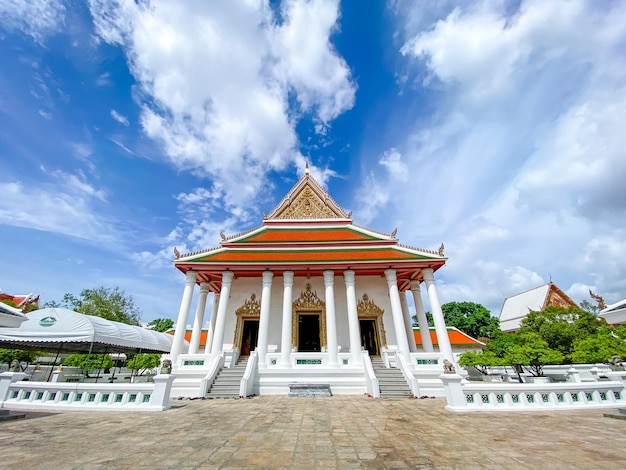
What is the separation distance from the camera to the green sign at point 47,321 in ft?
33.5

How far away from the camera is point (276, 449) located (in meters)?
3.93

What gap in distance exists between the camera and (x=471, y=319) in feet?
134

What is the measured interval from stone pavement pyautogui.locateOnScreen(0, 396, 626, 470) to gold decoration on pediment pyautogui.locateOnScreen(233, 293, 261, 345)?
792 cm

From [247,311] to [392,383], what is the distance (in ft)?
27.1

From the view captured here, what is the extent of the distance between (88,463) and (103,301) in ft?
110

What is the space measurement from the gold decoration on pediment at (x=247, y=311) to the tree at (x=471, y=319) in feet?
116

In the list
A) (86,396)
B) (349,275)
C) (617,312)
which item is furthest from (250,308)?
(617,312)

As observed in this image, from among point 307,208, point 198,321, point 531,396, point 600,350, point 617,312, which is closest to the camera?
point 617,312

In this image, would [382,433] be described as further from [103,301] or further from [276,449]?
[103,301]

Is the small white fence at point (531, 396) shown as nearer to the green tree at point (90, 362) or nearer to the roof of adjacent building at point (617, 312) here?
the roof of adjacent building at point (617, 312)

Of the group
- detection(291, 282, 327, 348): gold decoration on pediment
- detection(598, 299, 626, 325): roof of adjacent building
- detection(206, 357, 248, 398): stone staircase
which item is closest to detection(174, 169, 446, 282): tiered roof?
detection(291, 282, 327, 348): gold decoration on pediment

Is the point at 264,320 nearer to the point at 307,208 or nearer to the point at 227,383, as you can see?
the point at 227,383

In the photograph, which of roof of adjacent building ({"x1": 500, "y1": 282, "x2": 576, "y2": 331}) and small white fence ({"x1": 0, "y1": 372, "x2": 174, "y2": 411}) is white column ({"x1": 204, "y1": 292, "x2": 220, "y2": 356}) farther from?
roof of adjacent building ({"x1": 500, "y1": 282, "x2": 576, "y2": 331})

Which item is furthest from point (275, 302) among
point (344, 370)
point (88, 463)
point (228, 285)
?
point (88, 463)
